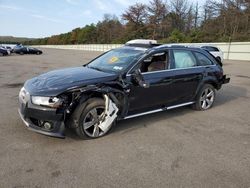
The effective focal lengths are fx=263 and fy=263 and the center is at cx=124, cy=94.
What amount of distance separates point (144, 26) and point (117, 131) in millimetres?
59347

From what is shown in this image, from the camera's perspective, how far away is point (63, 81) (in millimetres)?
4484

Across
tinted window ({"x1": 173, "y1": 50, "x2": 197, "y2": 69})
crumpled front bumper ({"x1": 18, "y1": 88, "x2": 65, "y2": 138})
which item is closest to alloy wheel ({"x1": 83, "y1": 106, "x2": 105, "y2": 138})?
crumpled front bumper ({"x1": 18, "y1": 88, "x2": 65, "y2": 138})

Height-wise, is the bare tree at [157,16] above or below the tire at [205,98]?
above

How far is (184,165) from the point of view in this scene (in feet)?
12.3

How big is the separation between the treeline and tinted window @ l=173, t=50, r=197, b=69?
3018 cm

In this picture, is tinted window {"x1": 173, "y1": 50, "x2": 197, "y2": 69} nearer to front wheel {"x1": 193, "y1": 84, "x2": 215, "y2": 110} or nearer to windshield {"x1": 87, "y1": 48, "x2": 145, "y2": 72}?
front wheel {"x1": 193, "y1": 84, "x2": 215, "y2": 110}

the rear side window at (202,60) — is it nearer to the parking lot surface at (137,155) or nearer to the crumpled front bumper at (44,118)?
the parking lot surface at (137,155)

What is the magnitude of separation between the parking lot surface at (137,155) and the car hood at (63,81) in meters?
0.86

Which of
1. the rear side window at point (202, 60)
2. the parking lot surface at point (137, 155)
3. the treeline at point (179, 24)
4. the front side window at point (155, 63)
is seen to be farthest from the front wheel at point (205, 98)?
the treeline at point (179, 24)

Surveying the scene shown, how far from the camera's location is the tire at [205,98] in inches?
257

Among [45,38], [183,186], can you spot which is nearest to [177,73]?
[183,186]

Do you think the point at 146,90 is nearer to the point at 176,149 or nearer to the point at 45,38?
the point at 176,149

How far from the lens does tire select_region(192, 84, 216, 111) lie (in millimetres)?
6531

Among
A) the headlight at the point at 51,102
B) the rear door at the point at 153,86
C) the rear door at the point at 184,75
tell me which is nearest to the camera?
the headlight at the point at 51,102
